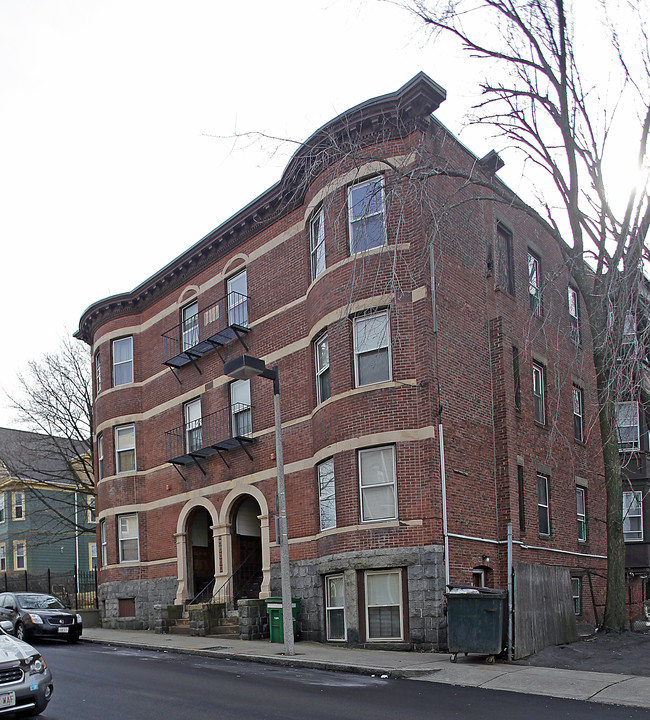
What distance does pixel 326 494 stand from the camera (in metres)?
19.5

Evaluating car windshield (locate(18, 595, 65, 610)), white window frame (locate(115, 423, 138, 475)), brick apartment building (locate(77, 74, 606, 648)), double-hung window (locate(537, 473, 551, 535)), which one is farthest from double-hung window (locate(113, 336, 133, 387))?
double-hung window (locate(537, 473, 551, 535))

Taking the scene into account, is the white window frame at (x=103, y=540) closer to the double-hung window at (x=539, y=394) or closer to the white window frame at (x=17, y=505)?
the double-hung window at (x=539, y=394)

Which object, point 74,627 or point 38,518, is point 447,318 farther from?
point 38,518

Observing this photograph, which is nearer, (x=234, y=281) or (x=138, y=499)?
(x=234, y=281)

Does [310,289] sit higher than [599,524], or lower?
higher

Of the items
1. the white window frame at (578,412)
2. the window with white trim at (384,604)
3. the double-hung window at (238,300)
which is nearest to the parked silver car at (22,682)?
the window with white trim at (384,604)

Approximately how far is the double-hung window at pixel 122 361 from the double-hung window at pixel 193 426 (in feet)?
12.4

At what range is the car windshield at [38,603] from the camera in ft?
70.2

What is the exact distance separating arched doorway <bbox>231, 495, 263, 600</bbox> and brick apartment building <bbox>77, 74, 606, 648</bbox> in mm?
70

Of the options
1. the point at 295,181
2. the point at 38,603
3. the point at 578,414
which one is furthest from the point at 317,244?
the point at 38,603

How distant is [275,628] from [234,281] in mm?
10411

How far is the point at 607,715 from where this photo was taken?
9688mm

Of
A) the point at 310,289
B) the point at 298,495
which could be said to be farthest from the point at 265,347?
the point at 298,495

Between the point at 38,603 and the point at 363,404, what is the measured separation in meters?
10.9
